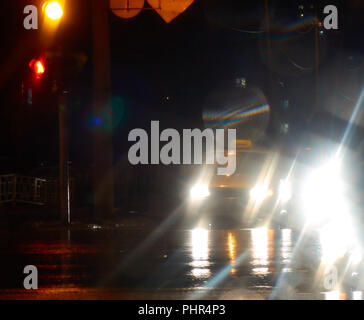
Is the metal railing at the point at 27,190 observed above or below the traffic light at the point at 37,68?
below

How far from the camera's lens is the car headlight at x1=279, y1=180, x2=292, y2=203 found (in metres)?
19.2

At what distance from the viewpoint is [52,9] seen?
1395 centimetres

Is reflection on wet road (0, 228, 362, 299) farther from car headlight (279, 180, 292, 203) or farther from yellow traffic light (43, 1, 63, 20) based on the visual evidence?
yellow traffic light (43, 1, 63, 20)

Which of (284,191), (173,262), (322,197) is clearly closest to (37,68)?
(173,262)

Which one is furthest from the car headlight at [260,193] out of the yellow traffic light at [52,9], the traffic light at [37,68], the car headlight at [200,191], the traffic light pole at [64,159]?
the yellow traffic light at [52,9]

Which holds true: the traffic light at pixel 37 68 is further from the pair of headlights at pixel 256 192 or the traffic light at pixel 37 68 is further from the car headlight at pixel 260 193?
the car headlight at pixel 260 193

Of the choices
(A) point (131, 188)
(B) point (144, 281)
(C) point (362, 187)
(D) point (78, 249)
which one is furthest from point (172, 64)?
(B) point (144, 281)

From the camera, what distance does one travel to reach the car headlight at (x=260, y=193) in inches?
778

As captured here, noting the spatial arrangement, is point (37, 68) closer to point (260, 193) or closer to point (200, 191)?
point (200, 191)

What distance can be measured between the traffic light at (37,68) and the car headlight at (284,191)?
8085mm

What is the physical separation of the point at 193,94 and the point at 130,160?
17.1 metres

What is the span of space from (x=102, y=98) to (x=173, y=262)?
673cm

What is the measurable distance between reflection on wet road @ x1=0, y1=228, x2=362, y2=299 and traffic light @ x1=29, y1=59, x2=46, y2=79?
11.9 ft

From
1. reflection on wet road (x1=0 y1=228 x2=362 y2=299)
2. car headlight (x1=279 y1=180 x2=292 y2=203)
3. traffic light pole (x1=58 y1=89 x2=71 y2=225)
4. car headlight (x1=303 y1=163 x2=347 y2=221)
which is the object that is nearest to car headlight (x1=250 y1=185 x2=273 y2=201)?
car headlight (x1=279 y1=180 x2=292 y2=203)
